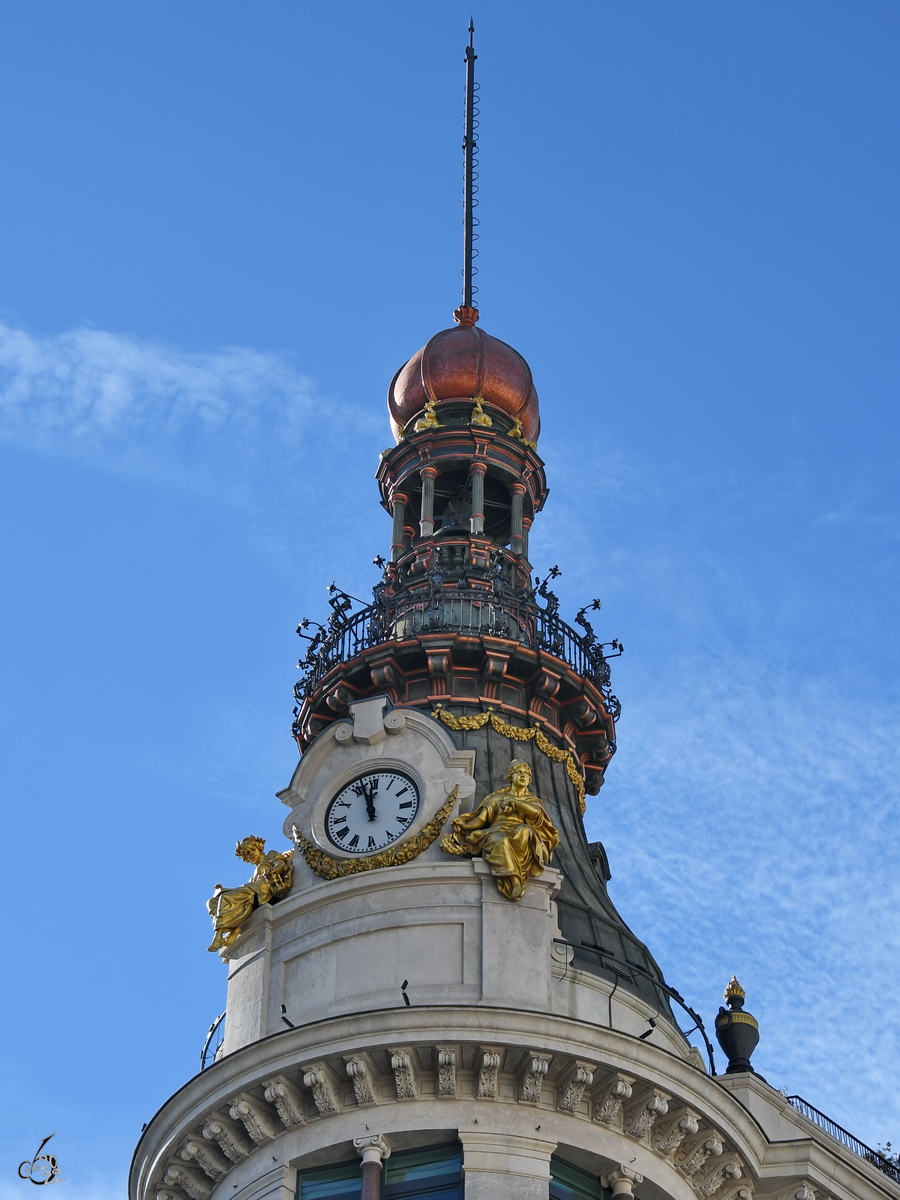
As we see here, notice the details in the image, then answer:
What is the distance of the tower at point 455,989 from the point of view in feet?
135

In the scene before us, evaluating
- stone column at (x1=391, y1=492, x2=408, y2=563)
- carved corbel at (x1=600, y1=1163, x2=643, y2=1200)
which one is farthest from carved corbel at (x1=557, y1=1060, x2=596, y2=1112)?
stone column at (x1=391, y1=492, x2=408, y2=563)

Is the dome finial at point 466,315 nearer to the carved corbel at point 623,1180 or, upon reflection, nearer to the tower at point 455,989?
the tower at point 455,989

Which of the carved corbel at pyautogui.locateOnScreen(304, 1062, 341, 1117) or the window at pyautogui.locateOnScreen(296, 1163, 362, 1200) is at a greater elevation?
the carved corbel at pyautogui.locateOnScreen(304, 1062, 341, 1117)

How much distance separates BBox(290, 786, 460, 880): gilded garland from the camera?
4450cm

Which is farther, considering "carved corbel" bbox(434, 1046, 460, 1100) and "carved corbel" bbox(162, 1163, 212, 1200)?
"carved corbel" bbox(162, 1163, 212, 1200)

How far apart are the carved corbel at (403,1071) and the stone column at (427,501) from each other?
15750 millimetres

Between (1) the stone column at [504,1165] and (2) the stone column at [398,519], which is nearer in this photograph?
(1) the stone column at [504,1165]

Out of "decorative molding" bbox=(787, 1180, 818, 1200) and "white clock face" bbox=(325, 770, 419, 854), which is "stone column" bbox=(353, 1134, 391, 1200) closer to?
"white clock face" bbox=(325, 770, 419, 854)

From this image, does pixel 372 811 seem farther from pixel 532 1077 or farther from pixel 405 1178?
pixel 405 1178

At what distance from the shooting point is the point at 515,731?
162ft

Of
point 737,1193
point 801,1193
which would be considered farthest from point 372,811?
point 801,1193

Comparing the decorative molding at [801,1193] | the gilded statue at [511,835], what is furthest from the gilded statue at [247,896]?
the decorative molding at [801,1193]

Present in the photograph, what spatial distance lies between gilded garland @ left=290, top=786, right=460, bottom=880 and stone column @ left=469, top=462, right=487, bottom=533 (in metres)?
10.2

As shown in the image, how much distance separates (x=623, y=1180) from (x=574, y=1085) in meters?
1.82
